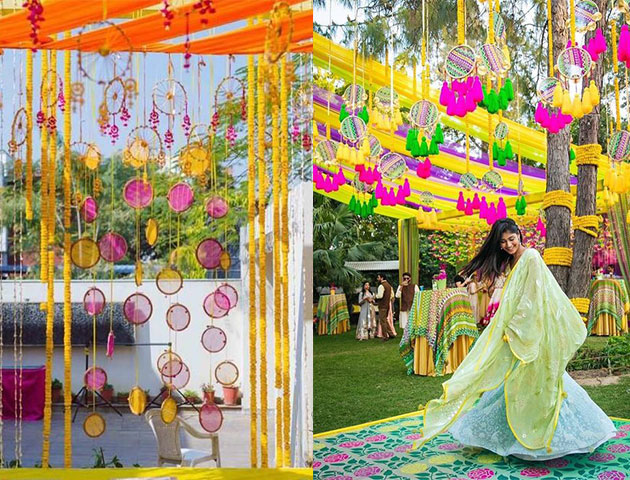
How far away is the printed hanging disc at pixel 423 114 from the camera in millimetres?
4254

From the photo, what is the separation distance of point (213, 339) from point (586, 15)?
2773 mm

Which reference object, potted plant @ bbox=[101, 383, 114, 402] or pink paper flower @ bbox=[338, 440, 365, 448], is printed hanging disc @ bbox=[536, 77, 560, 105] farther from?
potted plant @ bbox=[101, 383, 114, 402]

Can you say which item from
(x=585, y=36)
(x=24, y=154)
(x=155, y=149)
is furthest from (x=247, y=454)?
(x=585, y=36)

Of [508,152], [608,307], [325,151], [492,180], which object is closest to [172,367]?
[325,151]

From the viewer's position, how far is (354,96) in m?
4.47

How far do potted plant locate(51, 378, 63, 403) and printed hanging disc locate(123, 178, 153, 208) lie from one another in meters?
0.96

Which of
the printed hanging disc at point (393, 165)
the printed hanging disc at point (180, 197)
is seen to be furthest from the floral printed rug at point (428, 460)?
the printed hanging disc at point (180, 197)

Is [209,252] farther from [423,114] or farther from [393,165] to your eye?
[423,114]

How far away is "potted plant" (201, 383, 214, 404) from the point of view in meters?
4.05

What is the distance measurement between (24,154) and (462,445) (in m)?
2.87

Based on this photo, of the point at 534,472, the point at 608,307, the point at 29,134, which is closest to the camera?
the point at 29,134

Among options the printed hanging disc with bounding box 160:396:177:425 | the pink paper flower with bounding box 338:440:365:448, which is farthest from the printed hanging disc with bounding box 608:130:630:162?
the printed hanging disc with bounding box 160:396:177:425

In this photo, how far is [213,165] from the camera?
404 centimetres

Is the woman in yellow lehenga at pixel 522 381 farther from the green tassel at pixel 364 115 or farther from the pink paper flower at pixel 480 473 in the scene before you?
the green tassel at pixel 364 115
